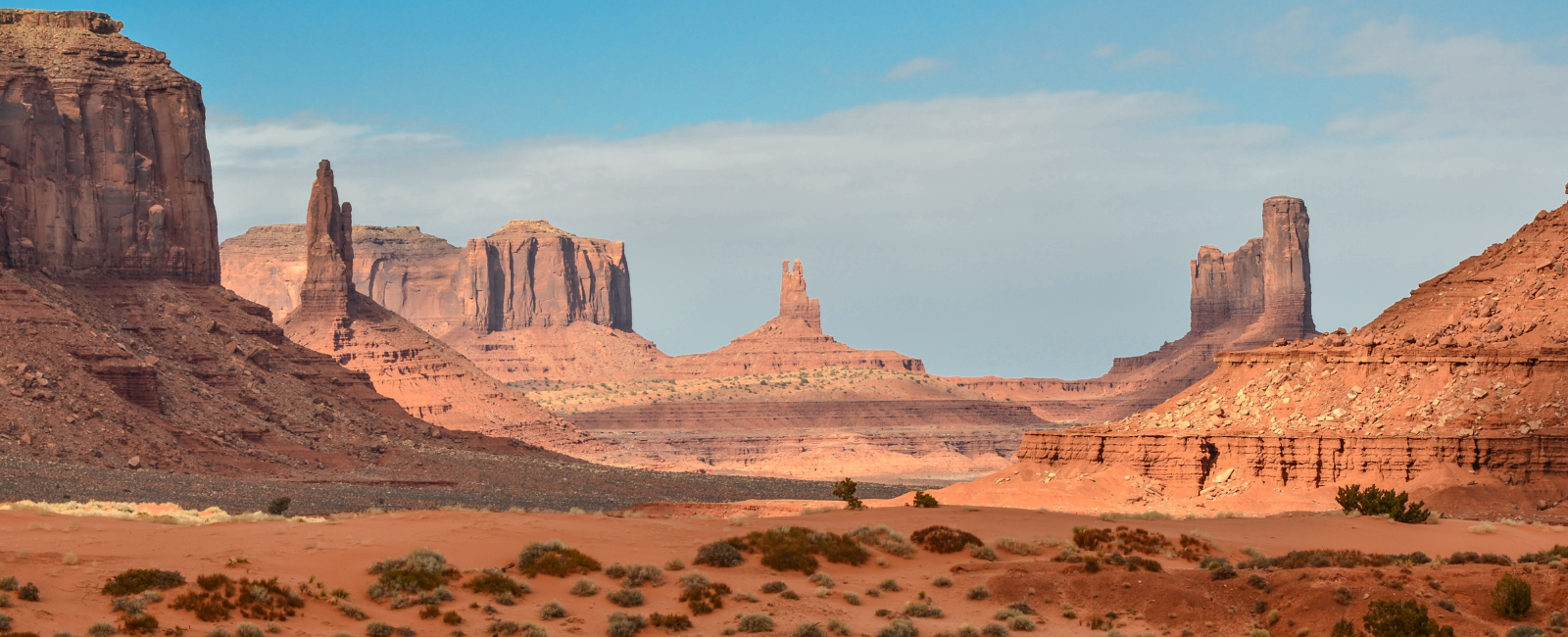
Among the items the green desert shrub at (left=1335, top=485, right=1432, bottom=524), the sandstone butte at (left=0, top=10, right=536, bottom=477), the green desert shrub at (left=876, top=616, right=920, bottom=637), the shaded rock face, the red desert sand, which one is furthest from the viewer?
the sandstone butte at (left=0, top=10, right=536, bottom=477)

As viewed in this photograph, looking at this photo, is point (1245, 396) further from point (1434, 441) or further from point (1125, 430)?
point (1434, 441)

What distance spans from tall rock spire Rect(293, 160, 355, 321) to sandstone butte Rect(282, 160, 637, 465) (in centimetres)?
6

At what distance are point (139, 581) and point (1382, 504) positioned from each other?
26.9 m

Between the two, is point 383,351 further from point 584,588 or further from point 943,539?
point 584,588

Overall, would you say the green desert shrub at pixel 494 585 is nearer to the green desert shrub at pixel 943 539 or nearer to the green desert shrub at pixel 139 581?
the green desert shrub at pixel 139 581

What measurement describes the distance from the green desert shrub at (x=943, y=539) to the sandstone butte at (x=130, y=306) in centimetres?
3995

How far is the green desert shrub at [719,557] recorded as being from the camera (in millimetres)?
29375

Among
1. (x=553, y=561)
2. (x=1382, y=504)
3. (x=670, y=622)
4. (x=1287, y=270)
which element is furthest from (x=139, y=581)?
(x=1287, y=270)

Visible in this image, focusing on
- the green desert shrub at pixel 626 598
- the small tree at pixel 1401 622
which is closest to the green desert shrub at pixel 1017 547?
the small tree at pixel 1401 622

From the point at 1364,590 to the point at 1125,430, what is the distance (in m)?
22.7

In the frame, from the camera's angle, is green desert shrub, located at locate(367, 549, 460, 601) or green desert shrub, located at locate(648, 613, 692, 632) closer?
green desert shrub, located at locate(648, 613, 692, 632)

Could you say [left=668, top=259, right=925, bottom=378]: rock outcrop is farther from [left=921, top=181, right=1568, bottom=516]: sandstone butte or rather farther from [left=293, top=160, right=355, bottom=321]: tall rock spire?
[left=921, top=181, right=1568, bottom=516]: sandstone butte

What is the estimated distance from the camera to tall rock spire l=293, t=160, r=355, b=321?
4252 inches

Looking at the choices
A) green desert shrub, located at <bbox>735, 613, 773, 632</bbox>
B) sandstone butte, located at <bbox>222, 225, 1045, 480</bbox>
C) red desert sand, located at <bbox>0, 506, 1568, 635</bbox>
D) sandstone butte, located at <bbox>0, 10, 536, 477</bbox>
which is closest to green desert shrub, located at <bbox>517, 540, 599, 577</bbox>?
red desert sand, located at <bbox>0, 506, 1568, 635</bbox>
